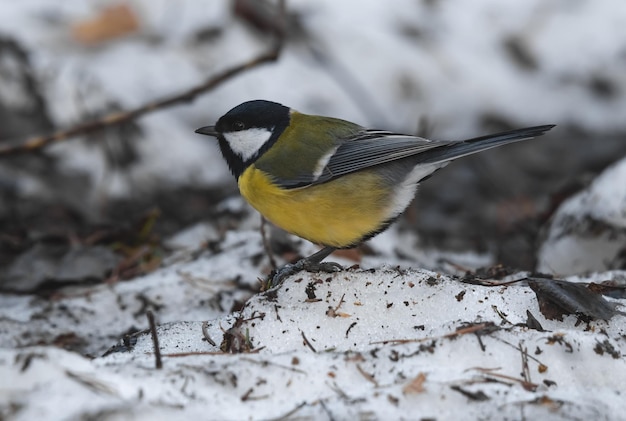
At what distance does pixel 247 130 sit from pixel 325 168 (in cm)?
43

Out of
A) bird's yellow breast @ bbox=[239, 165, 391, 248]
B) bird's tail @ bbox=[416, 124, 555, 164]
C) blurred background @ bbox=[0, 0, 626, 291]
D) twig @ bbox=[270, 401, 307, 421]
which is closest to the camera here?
twig @ bbox=[270, 401, 307, 421]

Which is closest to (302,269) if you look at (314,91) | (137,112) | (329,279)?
(329,279)

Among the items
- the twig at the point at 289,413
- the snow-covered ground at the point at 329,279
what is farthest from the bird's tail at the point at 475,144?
the twig at the point at 289,413

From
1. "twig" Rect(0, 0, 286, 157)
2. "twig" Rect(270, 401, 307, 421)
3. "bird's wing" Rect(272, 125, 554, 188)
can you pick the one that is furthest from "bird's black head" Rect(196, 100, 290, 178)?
"twig" Rect(270, 401, 307, 421)

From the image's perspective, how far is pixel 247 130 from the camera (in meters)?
3.66

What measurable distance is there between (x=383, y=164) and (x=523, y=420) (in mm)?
1562

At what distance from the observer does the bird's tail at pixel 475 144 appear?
125 inches

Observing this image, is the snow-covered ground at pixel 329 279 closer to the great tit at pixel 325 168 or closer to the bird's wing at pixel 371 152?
the great tit at pixel 325 168

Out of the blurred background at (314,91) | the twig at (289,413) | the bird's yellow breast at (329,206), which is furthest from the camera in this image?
the blurred background at (314,91)

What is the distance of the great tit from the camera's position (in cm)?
339

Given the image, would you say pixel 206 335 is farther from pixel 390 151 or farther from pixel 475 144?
pixel 475 144

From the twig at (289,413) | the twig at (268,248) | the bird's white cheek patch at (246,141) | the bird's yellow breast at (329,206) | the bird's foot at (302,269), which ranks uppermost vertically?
the bird's white cheek patch at (246,141)

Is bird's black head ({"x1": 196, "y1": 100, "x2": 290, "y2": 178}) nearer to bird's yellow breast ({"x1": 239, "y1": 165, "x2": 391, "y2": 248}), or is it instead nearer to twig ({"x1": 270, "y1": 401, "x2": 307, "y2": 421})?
bird's yellow breast ({"x1": 239, "y1": 165, "x2": 391, "y2": 248})

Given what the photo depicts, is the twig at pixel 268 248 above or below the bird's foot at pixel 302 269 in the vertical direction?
below
